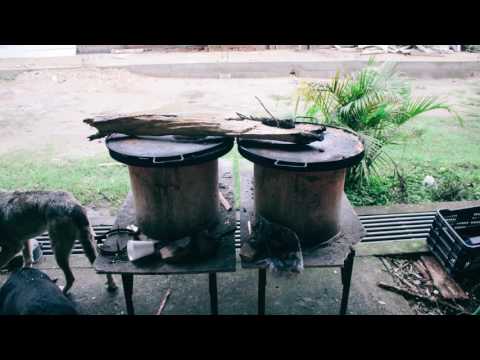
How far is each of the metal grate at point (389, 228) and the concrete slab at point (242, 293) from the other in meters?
0.41

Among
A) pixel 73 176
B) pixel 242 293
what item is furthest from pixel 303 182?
pixel 73 176

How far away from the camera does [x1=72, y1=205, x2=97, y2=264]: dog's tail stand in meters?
3.55

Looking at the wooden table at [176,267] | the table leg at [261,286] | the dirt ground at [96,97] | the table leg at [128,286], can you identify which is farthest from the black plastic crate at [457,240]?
the dirt ground at [96,97]

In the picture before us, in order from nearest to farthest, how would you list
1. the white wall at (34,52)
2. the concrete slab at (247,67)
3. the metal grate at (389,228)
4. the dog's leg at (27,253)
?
the dog's leg at (27,253) < the metal grate at (389,228) < the concrete slab at (247,67) < the white wall at (34,52)

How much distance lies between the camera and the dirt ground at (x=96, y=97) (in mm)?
8164

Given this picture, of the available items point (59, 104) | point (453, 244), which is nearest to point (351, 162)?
point (453, 244)

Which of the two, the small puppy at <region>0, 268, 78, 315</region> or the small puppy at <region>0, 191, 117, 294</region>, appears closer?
the small puppy at <region>0, 268, 78, 315</region>

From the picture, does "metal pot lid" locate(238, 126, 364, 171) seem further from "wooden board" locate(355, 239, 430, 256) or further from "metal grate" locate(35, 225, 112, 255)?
"metal grate" locate(35, 225, 112, 255)

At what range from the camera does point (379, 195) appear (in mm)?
5816

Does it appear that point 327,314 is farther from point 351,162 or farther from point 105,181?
point 105,181

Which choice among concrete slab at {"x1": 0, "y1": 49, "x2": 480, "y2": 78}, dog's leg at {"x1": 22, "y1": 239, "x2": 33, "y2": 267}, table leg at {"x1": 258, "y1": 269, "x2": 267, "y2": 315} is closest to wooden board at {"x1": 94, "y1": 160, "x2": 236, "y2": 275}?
table leg at {"x1": 258, "y1": 269, "x2": 267, "y2": 315}

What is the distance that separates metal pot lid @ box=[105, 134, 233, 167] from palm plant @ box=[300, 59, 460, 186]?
108 inches

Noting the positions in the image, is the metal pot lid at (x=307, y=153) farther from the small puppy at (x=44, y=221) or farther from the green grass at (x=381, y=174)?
the green grass at (x=381, y=174)

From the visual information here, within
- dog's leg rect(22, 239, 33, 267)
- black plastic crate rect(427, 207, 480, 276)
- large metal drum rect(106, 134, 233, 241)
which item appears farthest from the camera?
dog's leg rect(22, 239, 33, 267)
